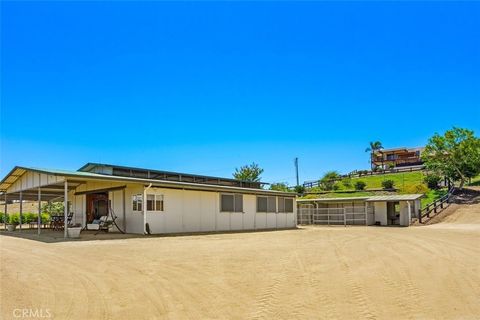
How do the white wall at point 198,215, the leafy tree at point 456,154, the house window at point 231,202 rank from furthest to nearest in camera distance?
the leafy tree at point 456,154
the house window at point 231,202
the white wall at point 198,215

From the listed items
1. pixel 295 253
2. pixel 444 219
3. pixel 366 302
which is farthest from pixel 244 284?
pixel 444 219

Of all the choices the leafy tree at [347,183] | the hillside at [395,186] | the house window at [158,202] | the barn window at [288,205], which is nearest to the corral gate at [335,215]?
the barn window at [288,205]

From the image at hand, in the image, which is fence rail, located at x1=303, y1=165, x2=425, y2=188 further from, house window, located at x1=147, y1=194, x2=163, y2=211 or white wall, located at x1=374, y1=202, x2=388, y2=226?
house window, located at x1=147, y1=194, x2=163, y2=211

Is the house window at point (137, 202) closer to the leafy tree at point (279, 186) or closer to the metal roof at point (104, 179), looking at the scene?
the metal roof at point (104, 179)

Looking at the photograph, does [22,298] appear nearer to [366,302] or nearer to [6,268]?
[6,268]

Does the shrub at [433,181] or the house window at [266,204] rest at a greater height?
the shrub at [433,181]

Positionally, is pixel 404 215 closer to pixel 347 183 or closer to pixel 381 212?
pixel 381 212

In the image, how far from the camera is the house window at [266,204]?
24844mm

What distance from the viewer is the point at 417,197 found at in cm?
2911

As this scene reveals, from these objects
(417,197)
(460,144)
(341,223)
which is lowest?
(341,223)

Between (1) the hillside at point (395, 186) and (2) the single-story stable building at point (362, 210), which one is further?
(1) the hillside at point (395, 186)

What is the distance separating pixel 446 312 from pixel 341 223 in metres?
27.7

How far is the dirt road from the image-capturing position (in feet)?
17.4

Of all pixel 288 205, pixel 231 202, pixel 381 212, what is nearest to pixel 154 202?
pixel 231 202
